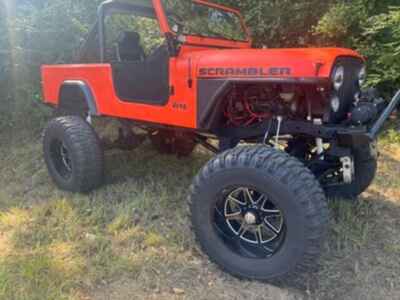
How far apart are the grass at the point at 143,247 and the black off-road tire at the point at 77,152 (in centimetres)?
12

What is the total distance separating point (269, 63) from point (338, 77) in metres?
0.40

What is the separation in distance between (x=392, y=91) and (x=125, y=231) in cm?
397

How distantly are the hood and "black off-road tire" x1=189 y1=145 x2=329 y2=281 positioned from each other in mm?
458

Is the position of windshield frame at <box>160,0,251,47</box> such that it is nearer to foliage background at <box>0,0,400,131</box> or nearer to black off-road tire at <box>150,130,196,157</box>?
black off-road tire at <box>150,130,196,157</box>

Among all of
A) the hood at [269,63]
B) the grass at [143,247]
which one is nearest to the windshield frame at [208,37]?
the hood at [269,63]

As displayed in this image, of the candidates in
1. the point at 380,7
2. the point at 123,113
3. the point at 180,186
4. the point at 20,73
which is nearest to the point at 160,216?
the point at 180,186

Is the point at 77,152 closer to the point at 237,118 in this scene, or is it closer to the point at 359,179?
the point at 237,118

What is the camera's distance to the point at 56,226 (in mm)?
2896

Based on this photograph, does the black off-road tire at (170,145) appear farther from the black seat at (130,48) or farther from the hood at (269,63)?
the hood at (269,63)

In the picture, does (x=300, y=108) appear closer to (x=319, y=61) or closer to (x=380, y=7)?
(x=319, y=61)

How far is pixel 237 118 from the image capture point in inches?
110

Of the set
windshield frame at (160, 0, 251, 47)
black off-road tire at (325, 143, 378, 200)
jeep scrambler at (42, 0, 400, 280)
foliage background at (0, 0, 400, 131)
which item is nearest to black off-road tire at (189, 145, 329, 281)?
jeep scrambler at (42, 0, 400, 280)

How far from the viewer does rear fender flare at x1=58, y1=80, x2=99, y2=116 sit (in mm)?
3494

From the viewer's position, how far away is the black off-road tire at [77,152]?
10.8 feet
